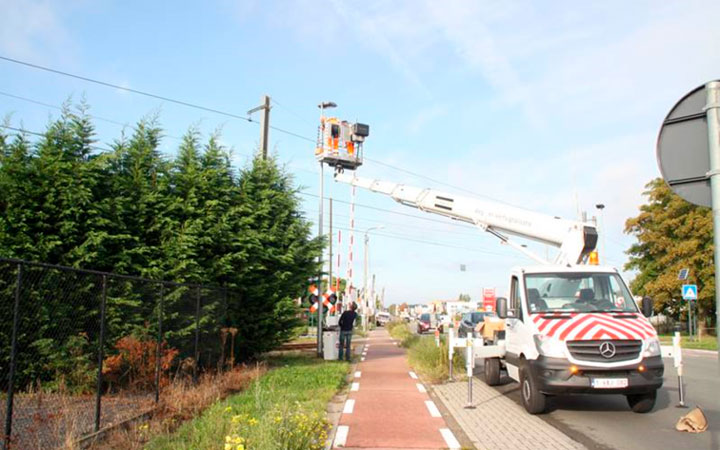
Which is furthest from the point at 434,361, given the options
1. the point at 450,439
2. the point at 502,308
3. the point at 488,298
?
the point at 488,298

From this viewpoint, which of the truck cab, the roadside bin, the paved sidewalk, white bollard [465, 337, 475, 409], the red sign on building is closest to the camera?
the paved sidewalk

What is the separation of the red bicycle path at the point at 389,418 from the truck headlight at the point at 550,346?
6.36 ft

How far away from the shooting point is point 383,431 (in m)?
8.05

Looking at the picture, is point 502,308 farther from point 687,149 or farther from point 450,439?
point 687,149

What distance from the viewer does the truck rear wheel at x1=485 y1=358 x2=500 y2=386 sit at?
43.4ft

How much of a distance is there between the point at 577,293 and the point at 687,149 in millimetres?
6934

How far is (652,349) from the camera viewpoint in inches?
366

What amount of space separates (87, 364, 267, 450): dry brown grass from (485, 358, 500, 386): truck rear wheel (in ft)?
17.4

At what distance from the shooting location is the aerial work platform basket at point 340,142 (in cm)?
2191

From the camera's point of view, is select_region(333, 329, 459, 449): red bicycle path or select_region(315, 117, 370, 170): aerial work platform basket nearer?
select_region(333, 329, 459, 449): red bicycle path

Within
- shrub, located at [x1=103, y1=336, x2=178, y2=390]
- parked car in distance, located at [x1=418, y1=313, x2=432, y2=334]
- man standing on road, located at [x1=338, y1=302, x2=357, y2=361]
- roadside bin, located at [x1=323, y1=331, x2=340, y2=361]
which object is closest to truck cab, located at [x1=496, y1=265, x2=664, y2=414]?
shrub, located at [x1=103, y1=336, x2=178, y2=390]

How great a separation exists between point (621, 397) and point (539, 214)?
429 centimetres

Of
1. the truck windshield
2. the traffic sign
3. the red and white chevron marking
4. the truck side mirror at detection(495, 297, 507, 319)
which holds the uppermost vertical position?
the traffic sign

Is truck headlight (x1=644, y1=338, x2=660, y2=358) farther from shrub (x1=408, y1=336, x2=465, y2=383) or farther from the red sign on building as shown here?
the red sign on building
